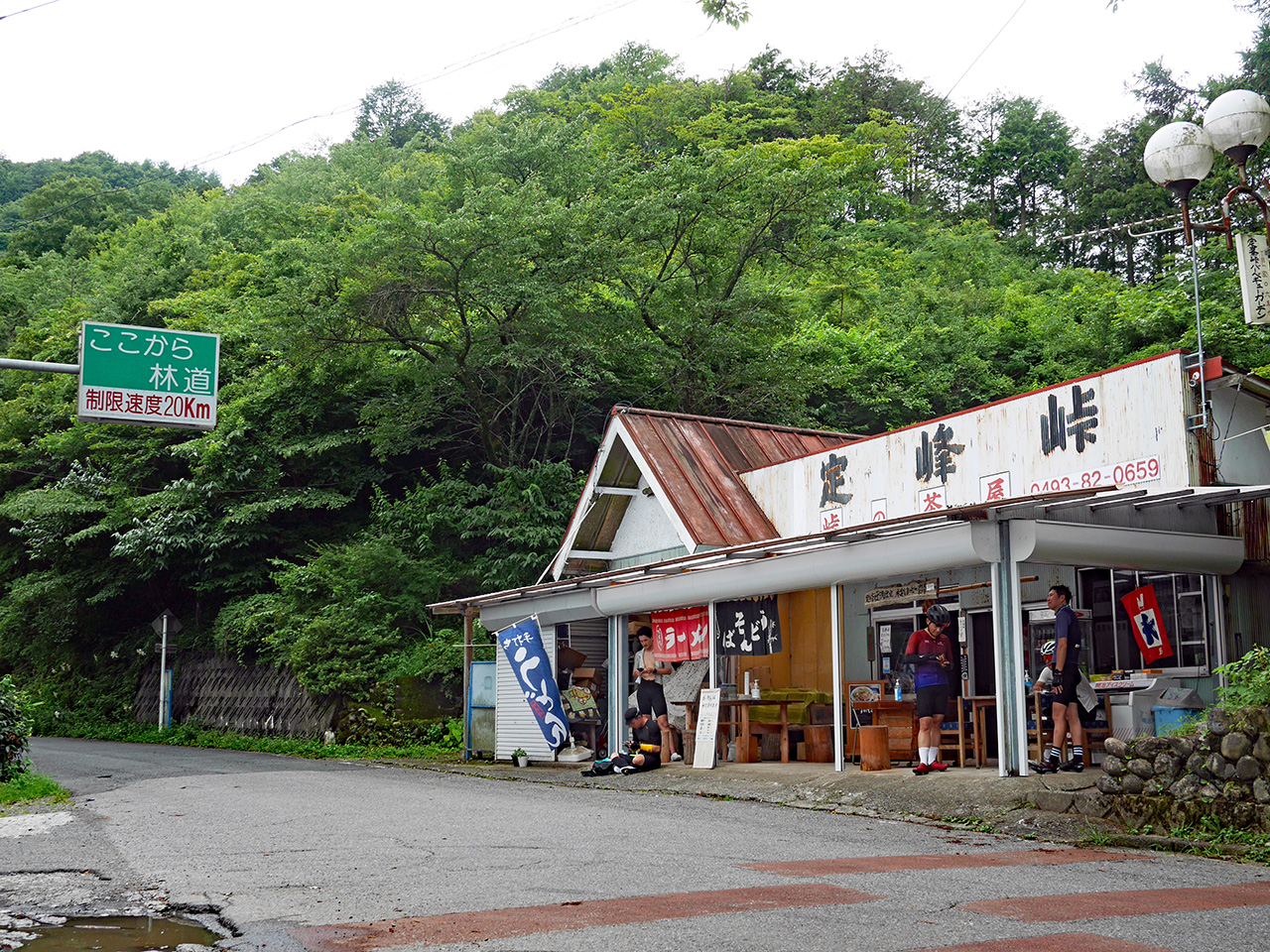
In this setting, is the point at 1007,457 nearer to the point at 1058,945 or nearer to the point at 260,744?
the point at 1058,945

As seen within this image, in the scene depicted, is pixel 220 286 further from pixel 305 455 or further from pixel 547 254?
pixel 547 254

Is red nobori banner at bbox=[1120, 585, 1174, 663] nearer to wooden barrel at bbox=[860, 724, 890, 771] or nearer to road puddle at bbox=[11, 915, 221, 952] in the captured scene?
wooden barrel at bbox=[860, 724, 890, 771]

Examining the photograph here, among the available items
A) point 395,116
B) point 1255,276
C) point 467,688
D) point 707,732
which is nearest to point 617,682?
point 707,732

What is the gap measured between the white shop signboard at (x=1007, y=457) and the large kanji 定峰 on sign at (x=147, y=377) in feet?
28.2

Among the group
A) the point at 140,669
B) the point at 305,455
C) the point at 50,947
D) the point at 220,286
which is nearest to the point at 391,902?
the point at 50,947

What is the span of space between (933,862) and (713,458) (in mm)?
11391

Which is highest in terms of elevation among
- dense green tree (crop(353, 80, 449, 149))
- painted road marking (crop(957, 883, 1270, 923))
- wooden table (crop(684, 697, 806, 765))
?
dense green tree (crop(353, 80, 449, 149))

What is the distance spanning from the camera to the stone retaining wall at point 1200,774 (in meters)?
8.50

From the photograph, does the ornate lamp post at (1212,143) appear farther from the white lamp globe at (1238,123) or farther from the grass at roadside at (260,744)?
the grass at roadside at (260,744)

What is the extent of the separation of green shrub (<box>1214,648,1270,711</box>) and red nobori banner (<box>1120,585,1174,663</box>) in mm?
3547

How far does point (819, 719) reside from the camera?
1550 centimetres

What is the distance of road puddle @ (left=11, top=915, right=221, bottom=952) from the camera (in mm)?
5164

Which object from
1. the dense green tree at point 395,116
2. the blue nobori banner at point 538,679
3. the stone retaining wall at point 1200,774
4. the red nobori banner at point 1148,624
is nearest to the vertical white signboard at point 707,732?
the blue nobori banner at point 538,679

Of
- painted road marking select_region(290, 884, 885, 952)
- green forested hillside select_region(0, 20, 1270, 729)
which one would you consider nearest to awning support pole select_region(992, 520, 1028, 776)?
painted road marking select_region(290, 884, 885, 952)
